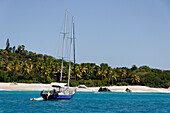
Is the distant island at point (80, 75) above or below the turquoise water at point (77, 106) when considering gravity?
above

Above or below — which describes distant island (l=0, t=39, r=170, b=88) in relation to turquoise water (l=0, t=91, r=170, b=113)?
above

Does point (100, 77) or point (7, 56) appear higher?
point (7, 56)

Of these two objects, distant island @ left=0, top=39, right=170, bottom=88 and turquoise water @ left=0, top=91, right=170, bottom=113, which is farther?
distant island @ left=0, top=39, right=170, bottom=88

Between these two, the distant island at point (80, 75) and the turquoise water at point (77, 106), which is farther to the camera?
the distant island at point (80, 75)

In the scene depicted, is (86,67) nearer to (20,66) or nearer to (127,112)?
(20,66)

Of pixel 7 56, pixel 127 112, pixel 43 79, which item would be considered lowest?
pixel 127 112

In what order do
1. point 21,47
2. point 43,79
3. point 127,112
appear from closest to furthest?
1. point 127,112
2. point 43,79
3. point 21,47

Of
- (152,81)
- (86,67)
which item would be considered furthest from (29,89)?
(152,81)

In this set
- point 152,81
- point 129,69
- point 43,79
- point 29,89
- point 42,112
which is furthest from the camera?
point 129,69

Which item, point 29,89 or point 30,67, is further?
point 30,67

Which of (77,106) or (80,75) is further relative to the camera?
(80,75)

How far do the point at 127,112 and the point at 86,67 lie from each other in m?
102

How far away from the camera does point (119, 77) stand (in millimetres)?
152250

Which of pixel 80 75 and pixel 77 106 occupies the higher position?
pixel 80 75
